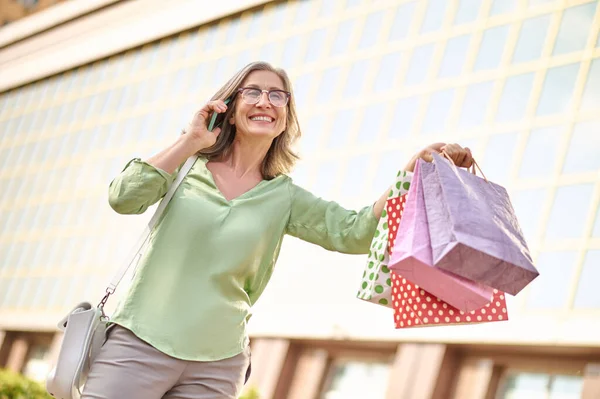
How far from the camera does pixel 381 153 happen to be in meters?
18.5

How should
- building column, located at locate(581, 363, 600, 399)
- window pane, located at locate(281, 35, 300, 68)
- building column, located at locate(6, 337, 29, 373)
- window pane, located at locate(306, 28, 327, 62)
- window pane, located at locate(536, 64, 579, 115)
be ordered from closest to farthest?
building column, located at locate(581, 363, 600, 399)
window pane, located at locate(536, 64, 579, 115)
window pane, located at locate(306, 28, 327, 62)
window pane, located at locate(281, 35, 300, 68)
building column, located at locate(6, 337, 29, 373)

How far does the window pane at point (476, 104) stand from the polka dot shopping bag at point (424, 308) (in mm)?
14385

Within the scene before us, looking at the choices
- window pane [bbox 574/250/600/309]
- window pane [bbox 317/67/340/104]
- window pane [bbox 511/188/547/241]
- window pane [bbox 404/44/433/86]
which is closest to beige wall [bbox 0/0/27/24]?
window pane [bbox 317/67/340/104]

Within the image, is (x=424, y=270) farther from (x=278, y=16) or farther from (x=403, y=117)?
(x=278, y=16)

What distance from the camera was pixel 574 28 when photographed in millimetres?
16328

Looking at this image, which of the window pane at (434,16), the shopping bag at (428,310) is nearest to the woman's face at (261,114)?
the shopping bag at (428,310)

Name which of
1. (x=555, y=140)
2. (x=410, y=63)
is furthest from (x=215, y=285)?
(x=410, y=63)

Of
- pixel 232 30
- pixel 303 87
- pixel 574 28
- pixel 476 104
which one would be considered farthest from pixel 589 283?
pixel 232 30

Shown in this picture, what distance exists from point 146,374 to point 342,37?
18816 millimetres

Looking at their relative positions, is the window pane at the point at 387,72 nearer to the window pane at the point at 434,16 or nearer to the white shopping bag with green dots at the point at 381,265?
the window pane at the point at 434,16

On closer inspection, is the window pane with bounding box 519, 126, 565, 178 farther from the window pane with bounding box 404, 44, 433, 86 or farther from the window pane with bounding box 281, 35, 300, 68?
the window pane with bounding box 281, 35, 300, 68

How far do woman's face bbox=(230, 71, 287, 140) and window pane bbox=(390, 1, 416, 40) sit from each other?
54.5 ft

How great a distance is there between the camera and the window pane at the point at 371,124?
62.0 ft

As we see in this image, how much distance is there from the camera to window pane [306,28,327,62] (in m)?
21.3
